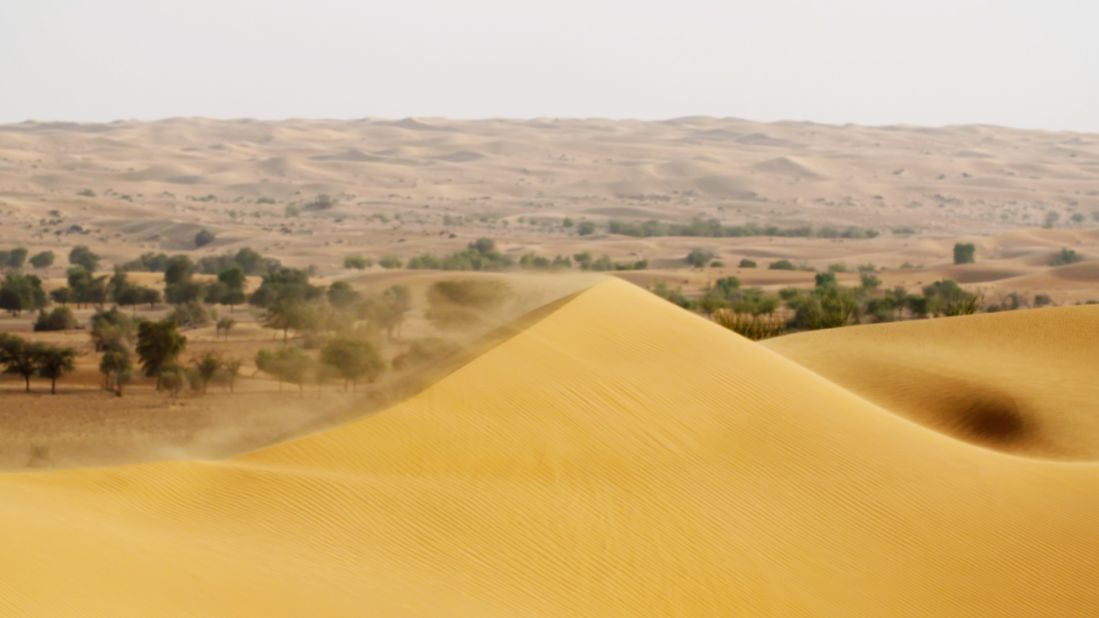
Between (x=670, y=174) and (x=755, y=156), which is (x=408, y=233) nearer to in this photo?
(x=670, y=174)

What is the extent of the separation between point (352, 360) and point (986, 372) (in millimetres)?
A: 9946

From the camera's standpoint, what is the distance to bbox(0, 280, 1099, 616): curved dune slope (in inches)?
385

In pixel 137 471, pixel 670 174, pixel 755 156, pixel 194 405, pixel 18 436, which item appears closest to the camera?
pixel 137 471

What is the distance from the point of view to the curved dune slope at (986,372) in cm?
1792

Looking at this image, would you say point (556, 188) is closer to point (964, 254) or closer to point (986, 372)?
point (964, 254)

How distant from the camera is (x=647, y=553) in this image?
37.1 ft

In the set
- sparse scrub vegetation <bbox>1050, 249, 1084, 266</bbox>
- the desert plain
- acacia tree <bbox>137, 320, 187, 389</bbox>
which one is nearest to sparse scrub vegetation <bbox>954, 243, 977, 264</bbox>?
sparse scrub vegetation <bbox>1050, 249, 1084, 266</bbox>

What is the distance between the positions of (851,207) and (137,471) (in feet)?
279

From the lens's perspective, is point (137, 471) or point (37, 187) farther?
point (37, 187)

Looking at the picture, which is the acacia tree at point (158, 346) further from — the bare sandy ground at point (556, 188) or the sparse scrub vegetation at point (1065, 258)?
the sparse scrub vegetation at point (1065, 258)

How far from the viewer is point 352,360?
21.9 meters

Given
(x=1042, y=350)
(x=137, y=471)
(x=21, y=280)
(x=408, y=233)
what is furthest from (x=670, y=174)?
(x=137, y=471)

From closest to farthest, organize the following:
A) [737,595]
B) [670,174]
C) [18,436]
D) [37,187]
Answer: [737,595] < [18,436] < [37,187] < [670,174]

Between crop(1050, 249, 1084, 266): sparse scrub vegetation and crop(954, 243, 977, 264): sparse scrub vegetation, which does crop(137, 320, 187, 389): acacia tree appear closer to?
crop(954, 243, 977, 264): sparse scrub vegetation
